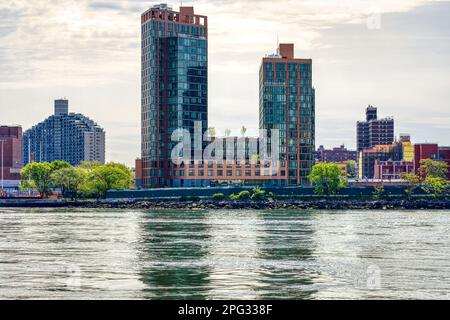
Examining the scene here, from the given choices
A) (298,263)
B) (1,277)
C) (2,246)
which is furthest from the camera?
A: (2,246)

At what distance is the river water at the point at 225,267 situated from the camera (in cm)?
4078

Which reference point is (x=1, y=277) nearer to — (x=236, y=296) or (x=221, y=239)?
(x=236, y=296)

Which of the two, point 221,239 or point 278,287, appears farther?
point 221,239

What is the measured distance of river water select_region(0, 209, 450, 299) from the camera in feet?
134

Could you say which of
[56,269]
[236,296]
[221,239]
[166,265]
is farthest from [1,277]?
[221,239]

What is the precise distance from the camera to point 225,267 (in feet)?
172

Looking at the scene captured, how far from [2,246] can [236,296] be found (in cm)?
3675
